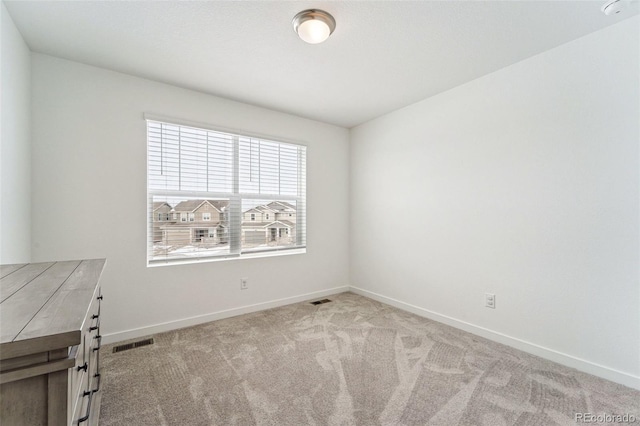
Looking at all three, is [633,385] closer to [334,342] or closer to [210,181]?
[334,342]

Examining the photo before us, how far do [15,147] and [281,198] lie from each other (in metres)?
2.43

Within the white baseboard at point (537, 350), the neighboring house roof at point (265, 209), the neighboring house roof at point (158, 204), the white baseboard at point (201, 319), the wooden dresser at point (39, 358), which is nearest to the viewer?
the wooden dresser at point (39, 358)

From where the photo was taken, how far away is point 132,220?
271 cm

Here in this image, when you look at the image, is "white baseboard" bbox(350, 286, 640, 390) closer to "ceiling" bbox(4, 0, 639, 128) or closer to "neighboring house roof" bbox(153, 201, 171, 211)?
"ceiling" bbox(4, 0, 639, 128)

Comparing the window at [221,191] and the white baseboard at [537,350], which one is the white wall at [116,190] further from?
the white baseboard at [537,350]

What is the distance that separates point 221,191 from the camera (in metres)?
3.25

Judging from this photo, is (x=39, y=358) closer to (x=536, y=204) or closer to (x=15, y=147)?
(x=15, y=147)

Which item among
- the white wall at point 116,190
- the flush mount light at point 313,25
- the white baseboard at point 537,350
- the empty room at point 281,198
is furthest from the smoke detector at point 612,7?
the white wall at point 116,190

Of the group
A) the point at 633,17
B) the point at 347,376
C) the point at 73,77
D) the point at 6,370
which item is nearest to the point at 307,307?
the point at 347,376

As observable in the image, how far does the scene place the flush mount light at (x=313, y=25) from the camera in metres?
1.87

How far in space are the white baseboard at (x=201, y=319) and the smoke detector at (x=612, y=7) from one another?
149 inches

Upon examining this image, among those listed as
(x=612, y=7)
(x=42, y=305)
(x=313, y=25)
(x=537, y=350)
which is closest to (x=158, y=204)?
(x=42, y=305)

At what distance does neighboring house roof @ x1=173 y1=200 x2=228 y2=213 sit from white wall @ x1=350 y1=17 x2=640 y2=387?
7.24 feet

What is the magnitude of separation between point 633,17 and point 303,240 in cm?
358
